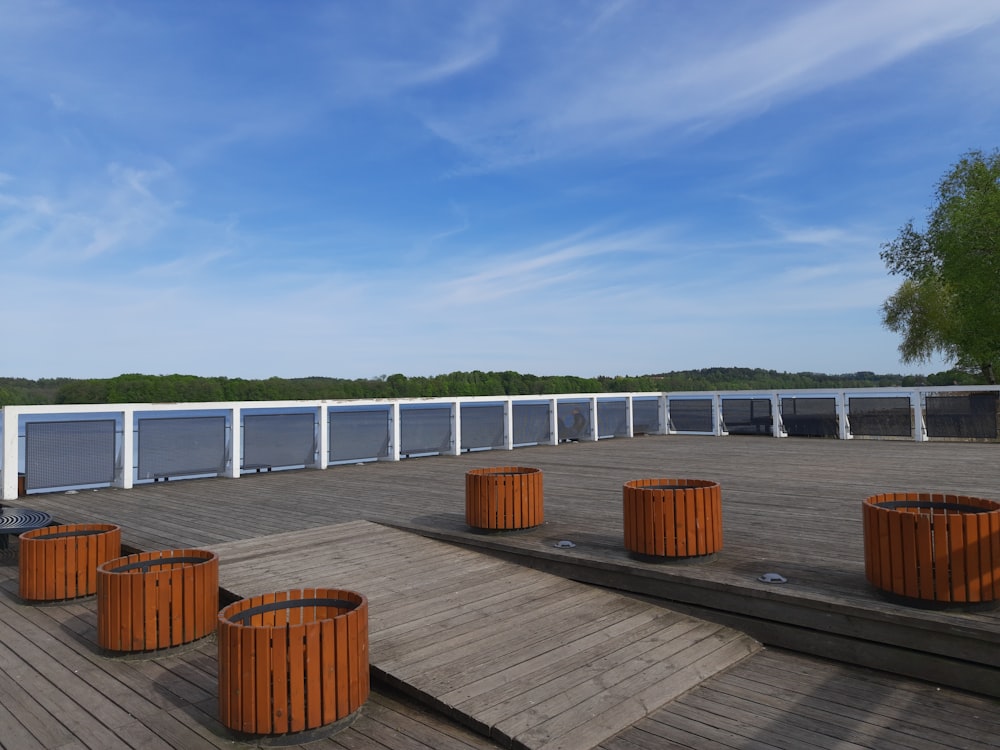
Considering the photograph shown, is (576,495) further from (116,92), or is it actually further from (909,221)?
(909,221)

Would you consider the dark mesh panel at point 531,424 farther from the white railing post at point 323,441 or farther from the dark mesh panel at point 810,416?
the dark mesh panel at point 810,416

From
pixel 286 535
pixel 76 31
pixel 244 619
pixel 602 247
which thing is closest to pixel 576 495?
pixel 286 535

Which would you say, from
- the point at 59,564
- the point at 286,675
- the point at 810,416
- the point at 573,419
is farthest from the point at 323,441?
the point at 810,416

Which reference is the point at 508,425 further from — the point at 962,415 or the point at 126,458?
the point at 962,415

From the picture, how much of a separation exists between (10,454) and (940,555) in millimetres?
11345

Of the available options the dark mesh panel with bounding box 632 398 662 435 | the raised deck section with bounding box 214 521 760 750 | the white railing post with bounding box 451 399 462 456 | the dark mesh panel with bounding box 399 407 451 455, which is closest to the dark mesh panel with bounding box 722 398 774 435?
the dark mesh panel with bounding box 632 398 662 435

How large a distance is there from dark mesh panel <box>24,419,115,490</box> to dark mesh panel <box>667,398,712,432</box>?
Result: 599 inches

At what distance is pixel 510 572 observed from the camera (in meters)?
5.60

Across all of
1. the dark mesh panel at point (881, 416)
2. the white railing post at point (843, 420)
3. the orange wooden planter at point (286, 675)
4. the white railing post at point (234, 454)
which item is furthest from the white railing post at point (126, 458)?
the dark mesh panel at point (881, 416)

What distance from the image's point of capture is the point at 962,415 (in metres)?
15.1

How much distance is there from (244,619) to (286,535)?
132 inches

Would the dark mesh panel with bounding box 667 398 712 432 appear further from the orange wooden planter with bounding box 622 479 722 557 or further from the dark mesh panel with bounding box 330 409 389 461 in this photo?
the orange wooden planter with bounding box 622 479 722 557

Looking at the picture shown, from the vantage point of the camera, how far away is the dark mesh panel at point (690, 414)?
18.7 meters

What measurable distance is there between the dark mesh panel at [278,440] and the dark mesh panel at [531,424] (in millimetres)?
5393
